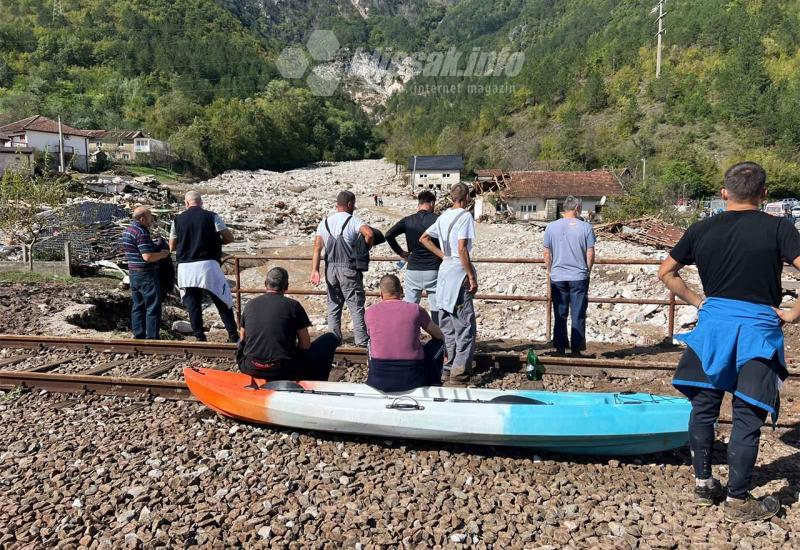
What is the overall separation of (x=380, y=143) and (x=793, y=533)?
143975 mm

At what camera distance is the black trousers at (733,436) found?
3.41 meters

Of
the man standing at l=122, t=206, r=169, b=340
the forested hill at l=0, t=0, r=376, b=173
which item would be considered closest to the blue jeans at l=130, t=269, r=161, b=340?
the man standing at l=122, t=206, r=169, b=340

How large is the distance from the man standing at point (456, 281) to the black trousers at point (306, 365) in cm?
126

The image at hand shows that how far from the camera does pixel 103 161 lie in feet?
207

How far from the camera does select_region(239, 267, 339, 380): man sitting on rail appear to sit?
499 cm

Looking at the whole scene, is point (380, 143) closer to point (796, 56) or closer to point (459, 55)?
point (459, 55)

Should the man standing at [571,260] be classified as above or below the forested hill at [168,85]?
below

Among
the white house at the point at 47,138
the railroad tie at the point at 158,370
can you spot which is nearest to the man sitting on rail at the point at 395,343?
the railroad tie at the point at 158,370

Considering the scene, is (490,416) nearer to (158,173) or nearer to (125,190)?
(125,190)

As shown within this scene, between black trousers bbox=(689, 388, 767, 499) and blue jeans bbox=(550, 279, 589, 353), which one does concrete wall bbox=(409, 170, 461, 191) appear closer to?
blue jeans bbox=(550, 279, 589, 353)

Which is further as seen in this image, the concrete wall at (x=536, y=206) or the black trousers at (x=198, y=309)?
the concrete wall at (x=536, y=206)

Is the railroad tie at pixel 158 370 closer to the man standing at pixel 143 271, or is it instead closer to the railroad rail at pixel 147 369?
the railroad rail at pixel 147 369

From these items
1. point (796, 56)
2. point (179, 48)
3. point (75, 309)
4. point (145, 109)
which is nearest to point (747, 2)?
point (796, 56)

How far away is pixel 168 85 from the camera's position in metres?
128
